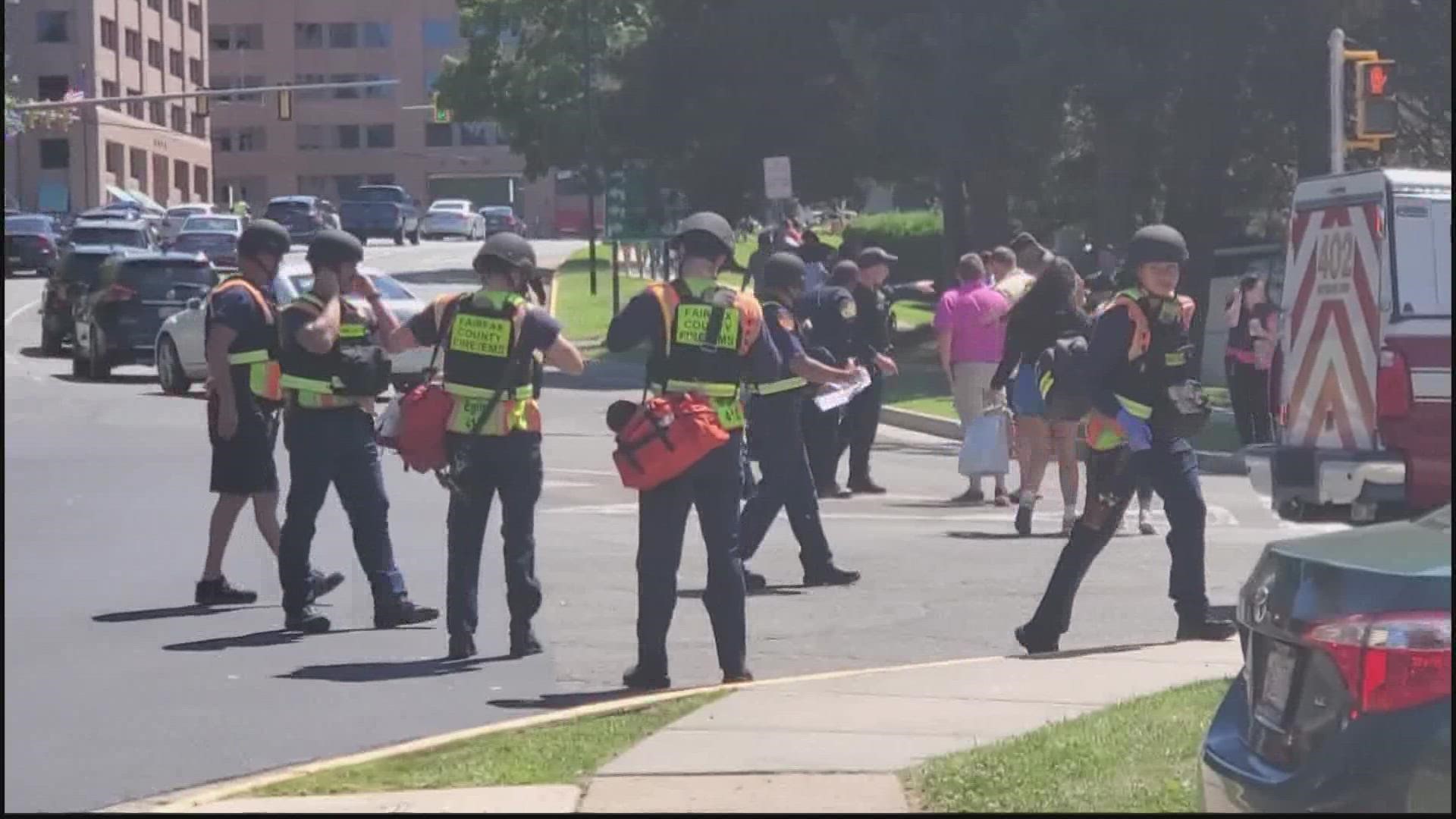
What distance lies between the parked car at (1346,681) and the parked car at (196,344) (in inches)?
808

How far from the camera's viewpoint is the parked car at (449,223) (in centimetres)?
8044

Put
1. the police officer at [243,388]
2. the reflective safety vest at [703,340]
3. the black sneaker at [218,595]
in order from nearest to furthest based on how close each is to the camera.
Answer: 1. the reflective safety vest at [703,340]
2. the police officer at [243,388]
3. the black sneaker at [218,595]

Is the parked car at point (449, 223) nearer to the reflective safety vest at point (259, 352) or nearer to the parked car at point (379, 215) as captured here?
the parked car at point (379, 215)

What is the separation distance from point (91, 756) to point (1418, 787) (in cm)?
493

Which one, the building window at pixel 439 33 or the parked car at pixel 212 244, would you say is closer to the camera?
the parked car at pixel 212 244

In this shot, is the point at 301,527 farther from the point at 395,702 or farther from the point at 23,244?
the point at 23,244

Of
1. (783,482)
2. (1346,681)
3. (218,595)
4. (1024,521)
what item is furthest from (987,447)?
(1346,681)

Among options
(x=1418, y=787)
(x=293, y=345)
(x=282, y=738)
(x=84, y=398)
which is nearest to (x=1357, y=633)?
(x=1418, y=787)

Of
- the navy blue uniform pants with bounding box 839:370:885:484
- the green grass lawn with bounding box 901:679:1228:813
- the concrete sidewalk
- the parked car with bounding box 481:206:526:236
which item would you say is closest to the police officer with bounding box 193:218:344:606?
the concrete sidewalk

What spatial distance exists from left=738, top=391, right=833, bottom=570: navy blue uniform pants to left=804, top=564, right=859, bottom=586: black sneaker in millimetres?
33

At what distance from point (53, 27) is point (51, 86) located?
77.6 inches

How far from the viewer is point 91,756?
26.7ft

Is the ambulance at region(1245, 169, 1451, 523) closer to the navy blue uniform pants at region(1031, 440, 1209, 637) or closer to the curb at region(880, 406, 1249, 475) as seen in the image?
the navy blue uniform pants at region(1031, 440, 1209, 637)

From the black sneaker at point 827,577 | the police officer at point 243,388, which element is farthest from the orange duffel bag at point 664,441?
the black sneaker at point 827,577
